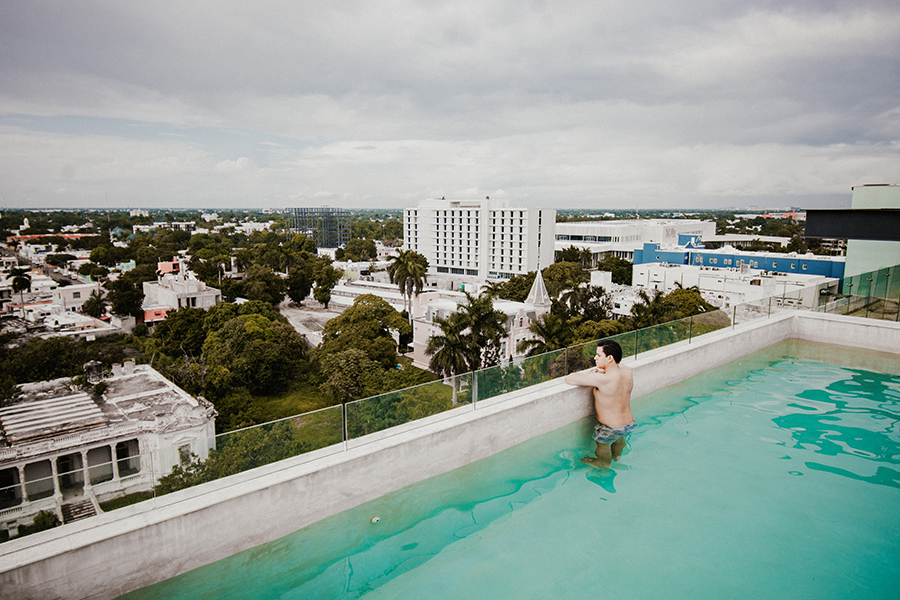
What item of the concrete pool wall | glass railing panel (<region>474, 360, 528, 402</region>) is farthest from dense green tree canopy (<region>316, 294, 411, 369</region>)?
the concrete pool wall

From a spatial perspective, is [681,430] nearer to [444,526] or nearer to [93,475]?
[444,526]

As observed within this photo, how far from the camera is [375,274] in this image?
63.7 metres

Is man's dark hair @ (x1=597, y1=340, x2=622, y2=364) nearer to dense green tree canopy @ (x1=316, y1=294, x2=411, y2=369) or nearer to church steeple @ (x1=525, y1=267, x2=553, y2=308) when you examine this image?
dense green tree canopy @ (x1=316, y1=294, x2=411, y2=369)

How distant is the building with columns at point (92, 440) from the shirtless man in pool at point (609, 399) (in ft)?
16.1

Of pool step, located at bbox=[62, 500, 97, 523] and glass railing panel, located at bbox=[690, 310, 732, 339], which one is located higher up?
glass railing panel, located at bbox=[690, 310, 732, 339]

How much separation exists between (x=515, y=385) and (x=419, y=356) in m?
23.2

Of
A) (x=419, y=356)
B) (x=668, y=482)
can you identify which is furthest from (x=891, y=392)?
(x=419, y=356)

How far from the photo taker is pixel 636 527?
5680 millimetres

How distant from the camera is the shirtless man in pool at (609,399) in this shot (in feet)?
22.9

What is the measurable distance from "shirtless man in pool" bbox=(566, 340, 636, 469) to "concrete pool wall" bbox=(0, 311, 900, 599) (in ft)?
0.98

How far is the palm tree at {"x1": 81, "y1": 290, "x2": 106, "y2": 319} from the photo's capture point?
1706 inches

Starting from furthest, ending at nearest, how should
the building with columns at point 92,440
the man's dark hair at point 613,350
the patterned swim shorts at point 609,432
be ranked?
1. the patterned swim shorts at point 609,432
2. the man's dark hair at point 613,350
3. the building with columns at point 92,440

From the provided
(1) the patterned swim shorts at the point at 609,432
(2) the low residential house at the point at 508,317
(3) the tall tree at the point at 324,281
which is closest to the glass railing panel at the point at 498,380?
(1) the patterned swim shorts at the point at 609,432

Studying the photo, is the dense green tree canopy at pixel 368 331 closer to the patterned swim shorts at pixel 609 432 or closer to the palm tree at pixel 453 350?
the palm tree at pixel 453 350
